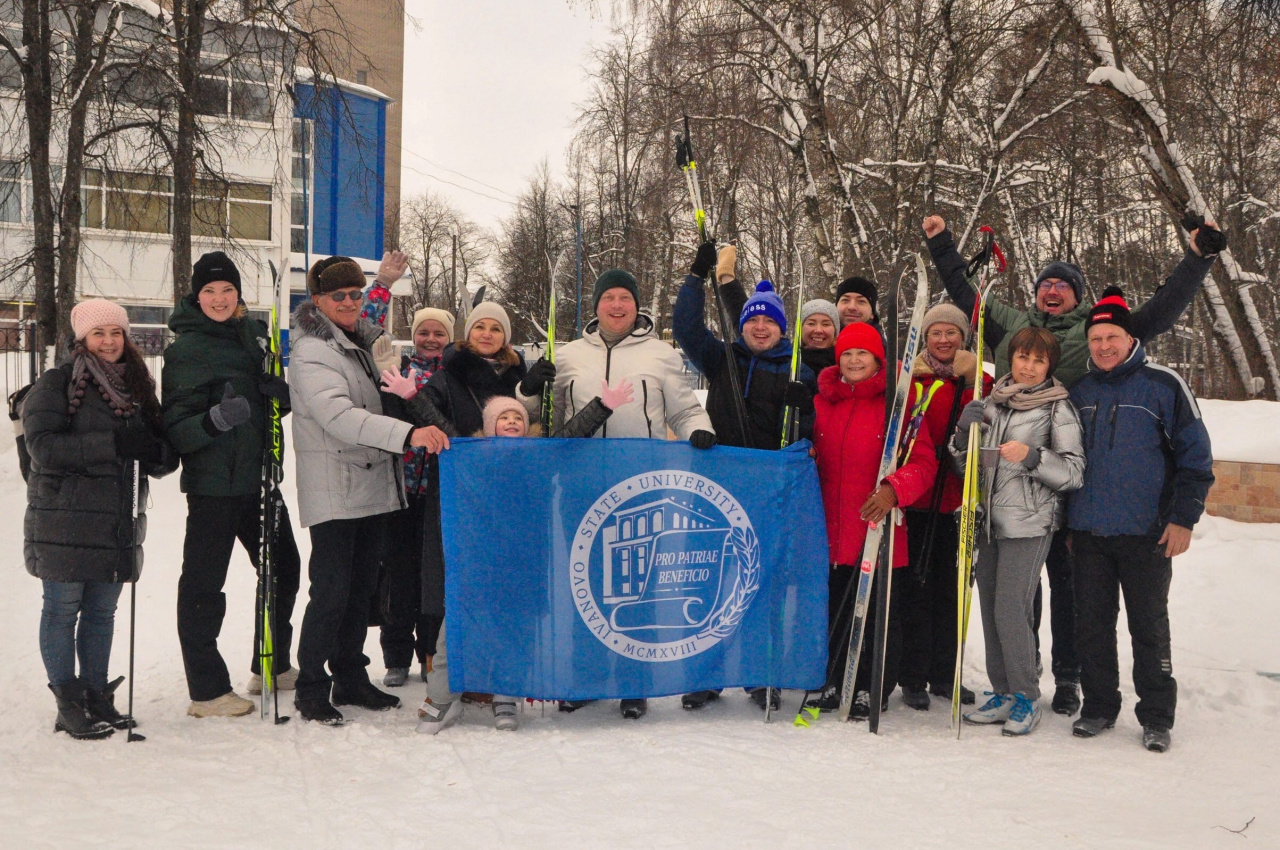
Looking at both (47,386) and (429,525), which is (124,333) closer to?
(47,386)

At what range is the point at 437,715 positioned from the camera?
4137 mm

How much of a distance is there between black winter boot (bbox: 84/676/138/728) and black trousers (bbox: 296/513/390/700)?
0.71 metres

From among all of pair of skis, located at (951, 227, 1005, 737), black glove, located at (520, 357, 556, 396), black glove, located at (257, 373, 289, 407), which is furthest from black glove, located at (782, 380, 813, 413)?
black glove, located at (257, 373, 289, 407)

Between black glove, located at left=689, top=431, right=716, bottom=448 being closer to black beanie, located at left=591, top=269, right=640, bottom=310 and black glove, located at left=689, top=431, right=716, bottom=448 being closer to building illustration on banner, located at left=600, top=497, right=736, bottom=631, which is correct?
building illustration on banner, located at left=600, top=497, right=736, bottom=631

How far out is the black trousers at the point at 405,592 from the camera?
467 centimetres

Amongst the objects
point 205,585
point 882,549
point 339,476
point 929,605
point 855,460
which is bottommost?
point 929,605

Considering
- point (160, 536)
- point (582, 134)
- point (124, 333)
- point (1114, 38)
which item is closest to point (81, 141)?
point (160, 536)

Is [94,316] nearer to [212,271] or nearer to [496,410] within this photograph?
[212,271]

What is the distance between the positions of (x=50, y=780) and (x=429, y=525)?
1632mm

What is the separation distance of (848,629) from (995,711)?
0.73 metres

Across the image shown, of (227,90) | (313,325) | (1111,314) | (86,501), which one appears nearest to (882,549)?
(1111,314)

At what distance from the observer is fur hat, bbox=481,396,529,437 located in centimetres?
428

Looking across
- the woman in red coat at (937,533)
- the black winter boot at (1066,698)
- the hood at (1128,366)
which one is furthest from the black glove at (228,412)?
the black winter boot at (1066,698)

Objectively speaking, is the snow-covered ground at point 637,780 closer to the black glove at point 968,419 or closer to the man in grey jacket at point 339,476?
the man in grey jacket at point 339,476
